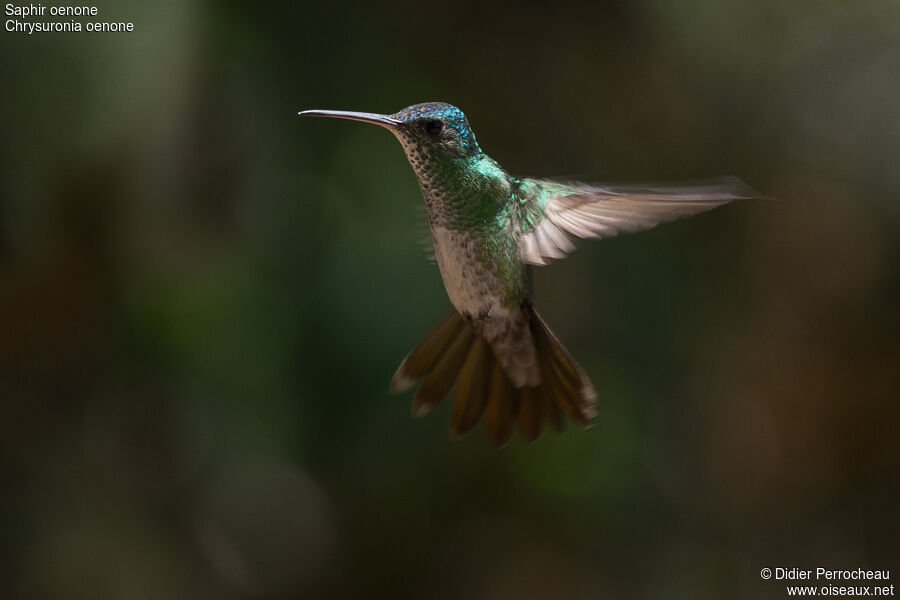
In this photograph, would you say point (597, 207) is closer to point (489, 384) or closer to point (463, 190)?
Answer: point (463, 190)

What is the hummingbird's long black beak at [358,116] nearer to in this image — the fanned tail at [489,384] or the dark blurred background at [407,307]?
the fanned tail at [489,384]

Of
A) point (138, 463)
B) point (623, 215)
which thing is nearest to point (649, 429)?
point (138, 463)

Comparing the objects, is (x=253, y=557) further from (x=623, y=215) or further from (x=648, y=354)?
(x=623, y=215)

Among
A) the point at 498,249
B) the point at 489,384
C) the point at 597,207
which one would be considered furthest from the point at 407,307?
the point at 597,207

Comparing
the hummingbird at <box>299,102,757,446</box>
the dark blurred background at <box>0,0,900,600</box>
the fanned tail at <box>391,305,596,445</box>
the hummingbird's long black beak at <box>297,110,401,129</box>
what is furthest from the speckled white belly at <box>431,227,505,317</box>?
the dark blurred background at <box>0,0,900,600</box>

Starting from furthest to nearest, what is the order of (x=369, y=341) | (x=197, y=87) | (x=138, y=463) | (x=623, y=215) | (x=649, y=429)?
(x=649, y=429)
(x=138, y=463)
(x=369, y=341)
(x=197, y=87)
(x=623, y=215)

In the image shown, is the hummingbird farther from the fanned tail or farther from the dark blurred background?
the dark blurred background

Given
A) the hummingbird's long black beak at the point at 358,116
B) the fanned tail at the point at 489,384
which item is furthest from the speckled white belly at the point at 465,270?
the hummingbird's long black beak at the point at 358,116
